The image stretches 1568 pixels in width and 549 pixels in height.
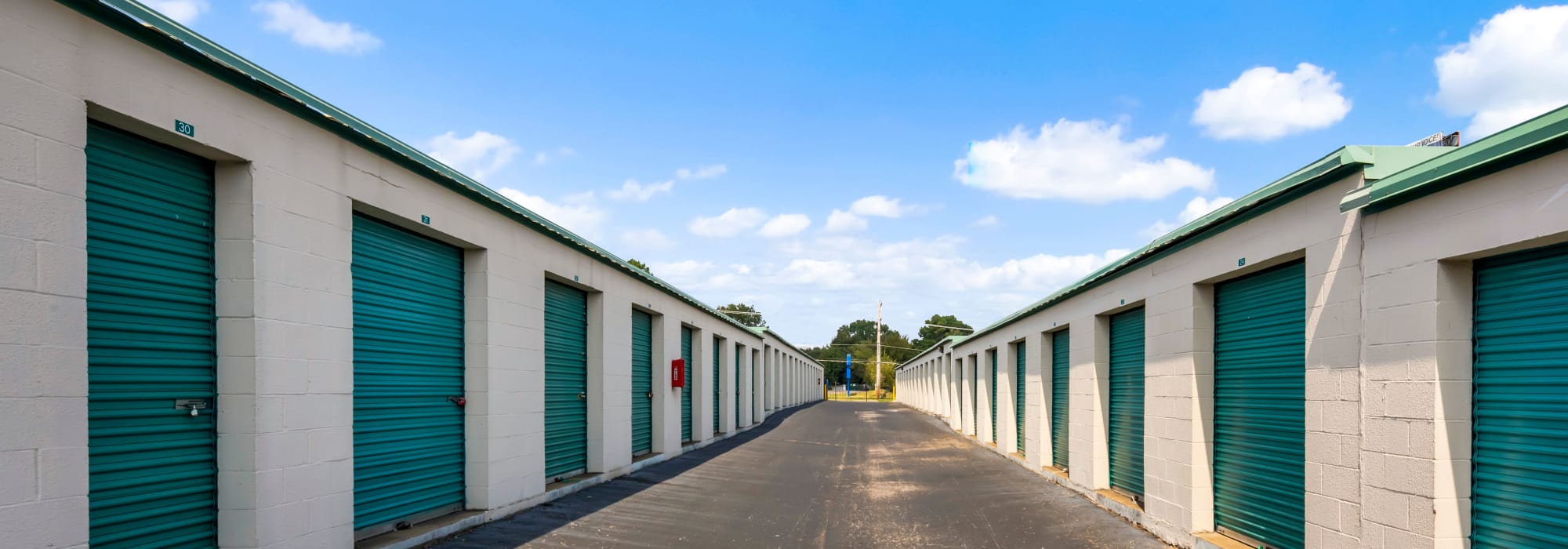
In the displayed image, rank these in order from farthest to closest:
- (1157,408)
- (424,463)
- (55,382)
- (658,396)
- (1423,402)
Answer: (658,396) < (1157,408) < (424,463) < (1423,402) < (55,382)

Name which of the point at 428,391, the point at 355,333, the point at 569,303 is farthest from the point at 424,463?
the point at 569,303

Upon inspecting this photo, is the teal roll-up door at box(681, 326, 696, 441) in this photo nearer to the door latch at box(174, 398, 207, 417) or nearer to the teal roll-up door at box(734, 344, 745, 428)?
the teal roll-up door at box(734, 344, 745, 428)

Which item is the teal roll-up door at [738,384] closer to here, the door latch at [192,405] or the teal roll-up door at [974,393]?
the teal roll-up door at [974,393]

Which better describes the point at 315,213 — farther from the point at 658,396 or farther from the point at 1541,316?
the point at 658,396

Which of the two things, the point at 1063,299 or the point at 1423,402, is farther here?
the point at 1063,299

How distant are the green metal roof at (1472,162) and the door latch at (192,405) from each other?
8211mm

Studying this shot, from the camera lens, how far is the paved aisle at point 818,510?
8625 mm

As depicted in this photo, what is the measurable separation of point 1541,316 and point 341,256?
8462 mm

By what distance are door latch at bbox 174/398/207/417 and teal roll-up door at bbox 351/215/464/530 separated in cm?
176

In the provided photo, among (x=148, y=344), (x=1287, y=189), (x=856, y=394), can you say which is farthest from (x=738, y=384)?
(x=856, y=394)

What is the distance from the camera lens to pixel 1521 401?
488 centimetres

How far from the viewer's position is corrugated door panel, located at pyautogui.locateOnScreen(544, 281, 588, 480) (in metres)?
11.2

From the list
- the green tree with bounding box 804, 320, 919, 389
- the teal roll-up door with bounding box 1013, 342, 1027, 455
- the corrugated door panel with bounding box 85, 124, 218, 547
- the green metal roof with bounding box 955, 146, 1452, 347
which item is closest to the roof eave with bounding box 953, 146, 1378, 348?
the green metal roof with bounding box 955, 146, 1452, 347

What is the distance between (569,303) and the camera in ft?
39.3
